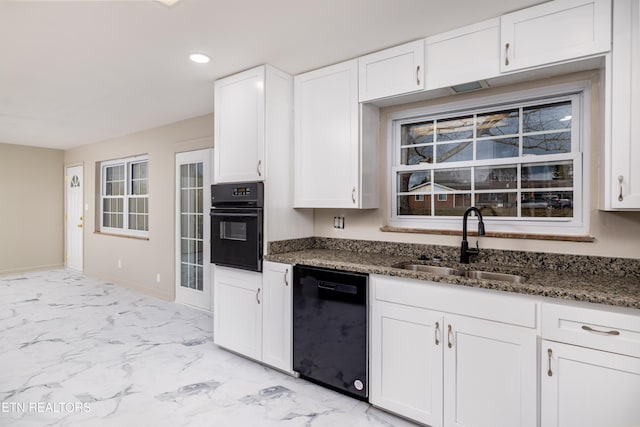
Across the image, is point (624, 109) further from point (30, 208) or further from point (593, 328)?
point (30, 208)

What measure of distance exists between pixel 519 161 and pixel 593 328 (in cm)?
119

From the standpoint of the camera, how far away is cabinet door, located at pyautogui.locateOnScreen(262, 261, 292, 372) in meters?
2.69

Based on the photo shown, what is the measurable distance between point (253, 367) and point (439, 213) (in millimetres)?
1936

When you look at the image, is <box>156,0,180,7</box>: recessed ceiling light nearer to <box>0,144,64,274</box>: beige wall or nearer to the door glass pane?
the door glass pane

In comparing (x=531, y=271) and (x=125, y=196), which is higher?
(x=125, y=196)

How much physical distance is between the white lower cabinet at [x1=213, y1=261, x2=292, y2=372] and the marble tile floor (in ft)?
0.47

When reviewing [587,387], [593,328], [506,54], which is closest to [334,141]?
[506,54]

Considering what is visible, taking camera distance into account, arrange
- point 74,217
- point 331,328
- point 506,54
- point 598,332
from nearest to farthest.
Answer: point 598,332
point 506,54
point 331,328
point 74,217

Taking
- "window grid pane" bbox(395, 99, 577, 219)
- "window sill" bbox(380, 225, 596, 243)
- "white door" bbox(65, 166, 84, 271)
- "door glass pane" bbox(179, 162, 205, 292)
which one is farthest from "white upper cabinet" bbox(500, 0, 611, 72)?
"white door" bbox(65, 166, 84, 271)

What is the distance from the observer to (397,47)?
97.4 inches

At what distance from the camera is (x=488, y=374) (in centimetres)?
184

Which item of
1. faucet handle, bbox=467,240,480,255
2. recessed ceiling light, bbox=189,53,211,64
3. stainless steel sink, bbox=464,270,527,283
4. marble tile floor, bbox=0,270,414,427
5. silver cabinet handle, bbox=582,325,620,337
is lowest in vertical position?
marble tile floor, bbox=0,270,414,427

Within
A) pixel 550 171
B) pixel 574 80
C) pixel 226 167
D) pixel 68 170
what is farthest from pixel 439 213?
pixel 68 170

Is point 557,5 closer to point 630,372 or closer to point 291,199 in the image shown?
point 630,372
